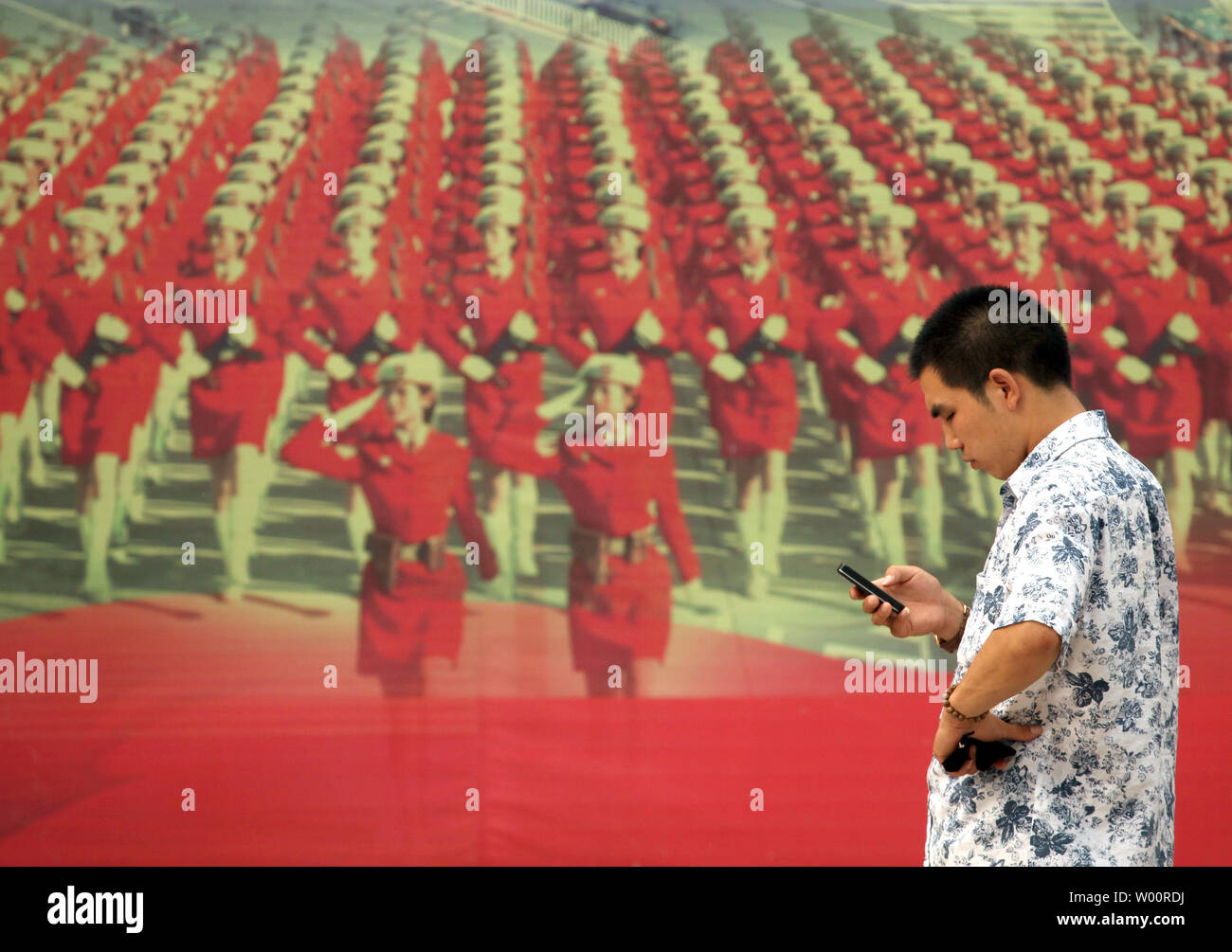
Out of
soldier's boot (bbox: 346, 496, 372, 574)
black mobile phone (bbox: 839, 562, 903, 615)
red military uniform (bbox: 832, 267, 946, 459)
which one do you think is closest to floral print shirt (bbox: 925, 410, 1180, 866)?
black mobile phone (bbox: 839, 562, 903, 615)

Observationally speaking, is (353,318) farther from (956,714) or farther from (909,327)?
(956,714)

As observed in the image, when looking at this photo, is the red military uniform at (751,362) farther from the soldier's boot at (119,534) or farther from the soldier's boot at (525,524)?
the soldier's boot at (119,534)

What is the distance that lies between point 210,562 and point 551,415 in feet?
3.97

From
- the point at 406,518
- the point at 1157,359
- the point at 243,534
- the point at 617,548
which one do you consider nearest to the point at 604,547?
the point at 617,548

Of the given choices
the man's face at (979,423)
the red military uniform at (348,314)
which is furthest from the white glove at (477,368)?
the man's face at (979,423)

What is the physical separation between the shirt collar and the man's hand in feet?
0.92

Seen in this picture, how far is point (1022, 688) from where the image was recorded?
4.17 feet

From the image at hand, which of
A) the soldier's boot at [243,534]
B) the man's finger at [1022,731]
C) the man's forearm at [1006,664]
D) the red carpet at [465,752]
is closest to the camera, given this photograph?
the man's forearm at [1006,664]

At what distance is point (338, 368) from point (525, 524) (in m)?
0.81

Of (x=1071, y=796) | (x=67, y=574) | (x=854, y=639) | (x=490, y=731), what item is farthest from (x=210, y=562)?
(x=1071, y=796)

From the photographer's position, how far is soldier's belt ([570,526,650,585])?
12.0 feet

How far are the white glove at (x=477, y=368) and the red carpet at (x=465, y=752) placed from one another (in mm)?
776

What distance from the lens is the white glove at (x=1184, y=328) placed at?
3734 mm

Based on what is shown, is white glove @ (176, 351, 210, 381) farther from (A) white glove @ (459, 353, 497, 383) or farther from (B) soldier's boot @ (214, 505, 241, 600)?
(A) white glove @ (459, 353, 497, 383)
